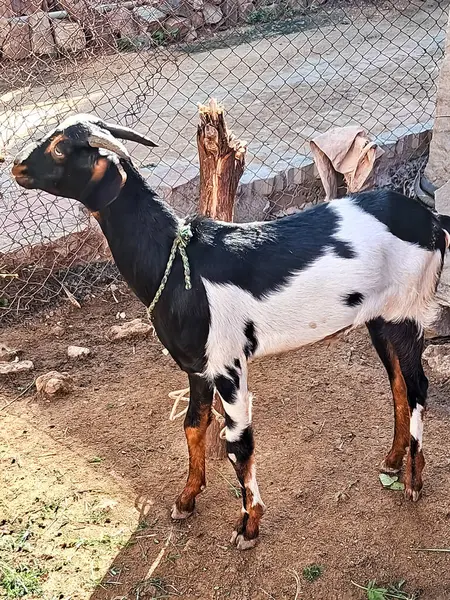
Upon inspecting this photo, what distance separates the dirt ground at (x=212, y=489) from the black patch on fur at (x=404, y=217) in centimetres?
126

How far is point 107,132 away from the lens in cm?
312

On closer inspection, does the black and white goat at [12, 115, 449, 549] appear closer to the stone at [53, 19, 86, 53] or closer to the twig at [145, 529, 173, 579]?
the twig at [145, 529, 173, 579]

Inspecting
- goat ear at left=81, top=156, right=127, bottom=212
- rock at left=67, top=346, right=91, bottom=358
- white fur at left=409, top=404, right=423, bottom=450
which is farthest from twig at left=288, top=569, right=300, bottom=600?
rock at left=67, top=346, right=91, bottom=358

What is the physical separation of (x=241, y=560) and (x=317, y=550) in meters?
0.34

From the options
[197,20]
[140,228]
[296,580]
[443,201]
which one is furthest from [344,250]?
[197,20]

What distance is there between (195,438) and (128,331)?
1.81 meters

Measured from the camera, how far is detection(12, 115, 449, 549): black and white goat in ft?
10.1

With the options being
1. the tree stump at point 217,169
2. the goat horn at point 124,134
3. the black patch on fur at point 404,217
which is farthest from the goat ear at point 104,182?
the black patch on fur at point 404,217

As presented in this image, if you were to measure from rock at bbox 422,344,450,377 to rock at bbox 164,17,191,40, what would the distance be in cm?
871

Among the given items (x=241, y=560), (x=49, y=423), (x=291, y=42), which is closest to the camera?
(x=241, y=560)

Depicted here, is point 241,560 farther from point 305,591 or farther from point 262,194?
point 262,194

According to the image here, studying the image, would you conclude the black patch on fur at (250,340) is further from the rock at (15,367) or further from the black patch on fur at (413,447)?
the rock at (15,367)

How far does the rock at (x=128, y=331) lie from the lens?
5.19 m

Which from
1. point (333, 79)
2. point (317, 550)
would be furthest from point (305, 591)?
point (333, 79)
